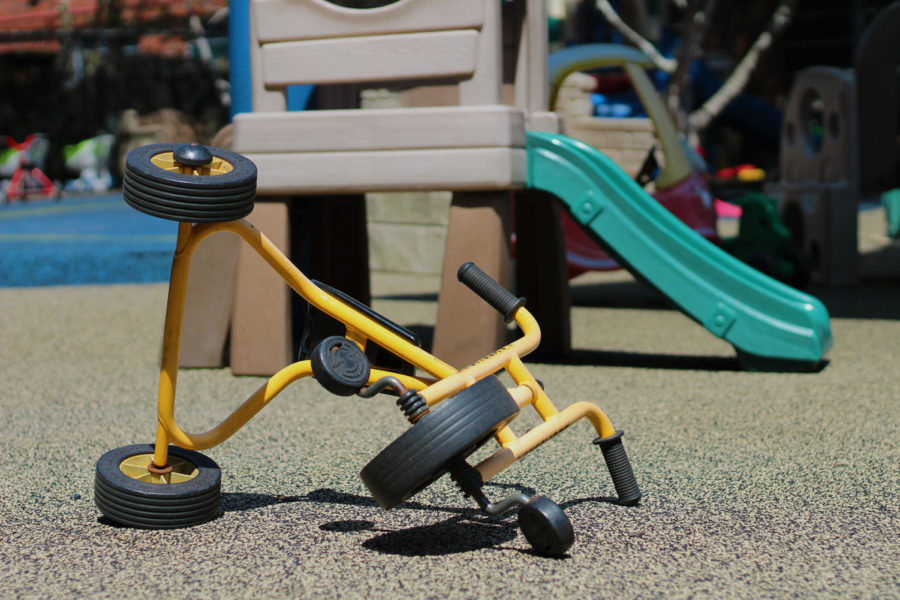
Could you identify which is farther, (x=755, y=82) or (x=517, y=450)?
(x=755, y=82)

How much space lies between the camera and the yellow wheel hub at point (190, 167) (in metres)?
2.14

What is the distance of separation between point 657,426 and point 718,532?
106 cm

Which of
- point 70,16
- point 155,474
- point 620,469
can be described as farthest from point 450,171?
point 70,16

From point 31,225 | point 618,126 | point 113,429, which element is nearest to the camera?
point 113,429

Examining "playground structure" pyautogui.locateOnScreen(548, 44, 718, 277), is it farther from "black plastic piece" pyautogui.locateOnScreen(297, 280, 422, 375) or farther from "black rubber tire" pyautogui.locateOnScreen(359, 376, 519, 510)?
"black rubber tire" pyautogui.locateOnScreen(359, 376, 519, 510)

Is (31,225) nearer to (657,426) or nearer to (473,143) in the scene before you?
(473,143)

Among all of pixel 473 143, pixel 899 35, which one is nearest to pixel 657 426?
pixel 473 143

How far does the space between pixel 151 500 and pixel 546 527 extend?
2.70ft

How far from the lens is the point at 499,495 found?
8.29 feet

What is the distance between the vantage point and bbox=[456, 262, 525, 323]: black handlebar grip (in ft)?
7.75

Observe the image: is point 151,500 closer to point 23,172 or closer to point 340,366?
point 340,366

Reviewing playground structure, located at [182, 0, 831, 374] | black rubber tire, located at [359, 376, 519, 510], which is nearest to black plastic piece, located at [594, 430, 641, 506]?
black rubber tire, located at [359, 376, 519, 510]

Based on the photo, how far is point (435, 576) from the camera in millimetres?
1979

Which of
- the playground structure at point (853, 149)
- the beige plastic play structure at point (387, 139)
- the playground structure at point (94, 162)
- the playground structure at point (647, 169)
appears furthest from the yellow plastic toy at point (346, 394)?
the playground structure at point (94, 162)
